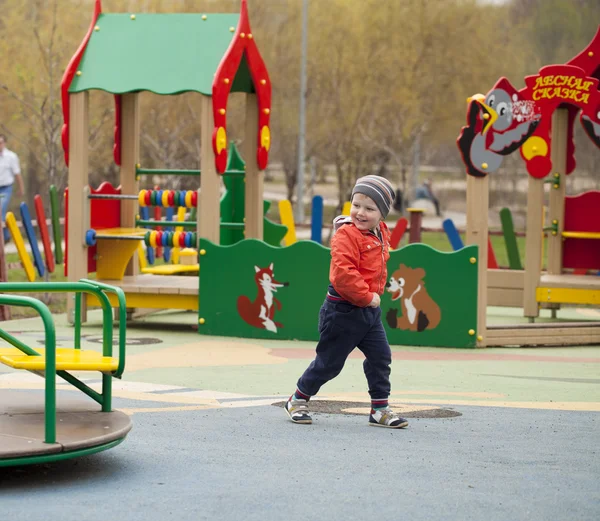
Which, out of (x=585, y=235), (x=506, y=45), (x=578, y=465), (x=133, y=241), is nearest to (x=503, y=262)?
(x=585, y=235)

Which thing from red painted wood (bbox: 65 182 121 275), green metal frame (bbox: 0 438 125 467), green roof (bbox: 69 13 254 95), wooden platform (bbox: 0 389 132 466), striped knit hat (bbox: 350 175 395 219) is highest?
green roof (bbox: 69 13 254 95)

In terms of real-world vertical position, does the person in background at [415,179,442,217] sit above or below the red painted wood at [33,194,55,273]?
above

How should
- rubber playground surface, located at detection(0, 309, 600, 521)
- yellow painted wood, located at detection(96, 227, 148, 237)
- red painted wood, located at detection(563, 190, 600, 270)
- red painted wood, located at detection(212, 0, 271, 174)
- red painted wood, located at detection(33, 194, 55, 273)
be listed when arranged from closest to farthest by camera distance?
1. rubber playground surface, located at detection(0, 309, 600, 521)
2. red painted wood, located at detection(212, 0, 271, 174)
3. yellow painted wood, located at detection(96, 227, 148, 237)
4. red painted wood, located at detection(563, 190, 600, 270)
5. red painted wood, located at detection(33, 194, 55, 273)

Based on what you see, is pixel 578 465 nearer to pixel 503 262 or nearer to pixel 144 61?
pixel 144 61

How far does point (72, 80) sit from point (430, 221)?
1303 inches

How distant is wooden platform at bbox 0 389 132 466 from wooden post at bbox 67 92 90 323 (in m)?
5.47

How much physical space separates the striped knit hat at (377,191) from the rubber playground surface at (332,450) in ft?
4.10

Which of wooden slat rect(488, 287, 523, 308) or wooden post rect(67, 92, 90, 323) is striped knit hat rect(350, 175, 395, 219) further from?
wooden slat rect(488, 287, 523, 308)

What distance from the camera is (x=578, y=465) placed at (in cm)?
512

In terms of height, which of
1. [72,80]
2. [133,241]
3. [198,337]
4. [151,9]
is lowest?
[198,337]

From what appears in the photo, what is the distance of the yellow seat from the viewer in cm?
471

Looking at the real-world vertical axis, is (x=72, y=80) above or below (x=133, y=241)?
above

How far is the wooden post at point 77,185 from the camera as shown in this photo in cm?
1090

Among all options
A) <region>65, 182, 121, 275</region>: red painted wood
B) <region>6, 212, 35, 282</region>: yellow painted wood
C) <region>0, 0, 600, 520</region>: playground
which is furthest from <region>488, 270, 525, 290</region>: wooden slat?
<region>6, 212, 35, 282</region>: yellow painted wood
